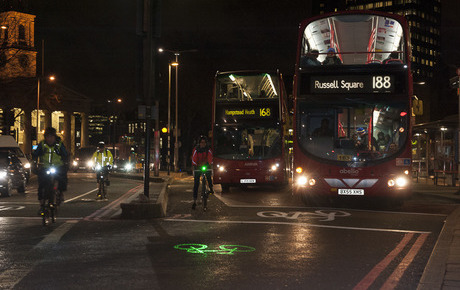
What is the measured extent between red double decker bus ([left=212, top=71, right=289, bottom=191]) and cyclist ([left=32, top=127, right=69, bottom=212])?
10130mm

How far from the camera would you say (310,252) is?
8773 millimetres

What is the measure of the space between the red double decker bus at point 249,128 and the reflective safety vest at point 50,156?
10204mm

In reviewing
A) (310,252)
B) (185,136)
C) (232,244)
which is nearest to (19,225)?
(232,244)

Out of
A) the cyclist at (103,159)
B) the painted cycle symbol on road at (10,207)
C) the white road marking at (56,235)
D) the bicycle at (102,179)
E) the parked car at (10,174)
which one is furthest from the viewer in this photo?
the parked car at (10,174)

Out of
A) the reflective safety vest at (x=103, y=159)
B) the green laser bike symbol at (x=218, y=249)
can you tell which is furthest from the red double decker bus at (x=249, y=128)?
the green laser bike symbol at (x=218, y=249)

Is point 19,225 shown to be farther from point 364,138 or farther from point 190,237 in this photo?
point 364,138

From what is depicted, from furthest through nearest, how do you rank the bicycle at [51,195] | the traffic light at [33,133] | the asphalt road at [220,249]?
the traffic light at [33,133] → the bicycle at [51,195] → the asphalt road at [220,249]

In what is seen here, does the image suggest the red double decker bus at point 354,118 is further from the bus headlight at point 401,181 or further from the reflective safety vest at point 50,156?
the reflective safety vest at point 50,156

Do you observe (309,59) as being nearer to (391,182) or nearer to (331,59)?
(331,59)

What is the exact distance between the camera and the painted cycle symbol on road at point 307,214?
13500 mm

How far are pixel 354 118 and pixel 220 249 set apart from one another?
24.7 ft

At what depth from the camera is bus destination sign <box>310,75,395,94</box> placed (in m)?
15.2

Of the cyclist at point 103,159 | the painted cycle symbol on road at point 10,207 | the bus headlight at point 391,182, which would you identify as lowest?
the painted cycle symbol on road at point 10,207

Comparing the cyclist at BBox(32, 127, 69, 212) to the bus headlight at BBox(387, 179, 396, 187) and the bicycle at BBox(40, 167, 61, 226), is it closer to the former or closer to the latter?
the bicycle at BBox(40, 167, 61, 226)
